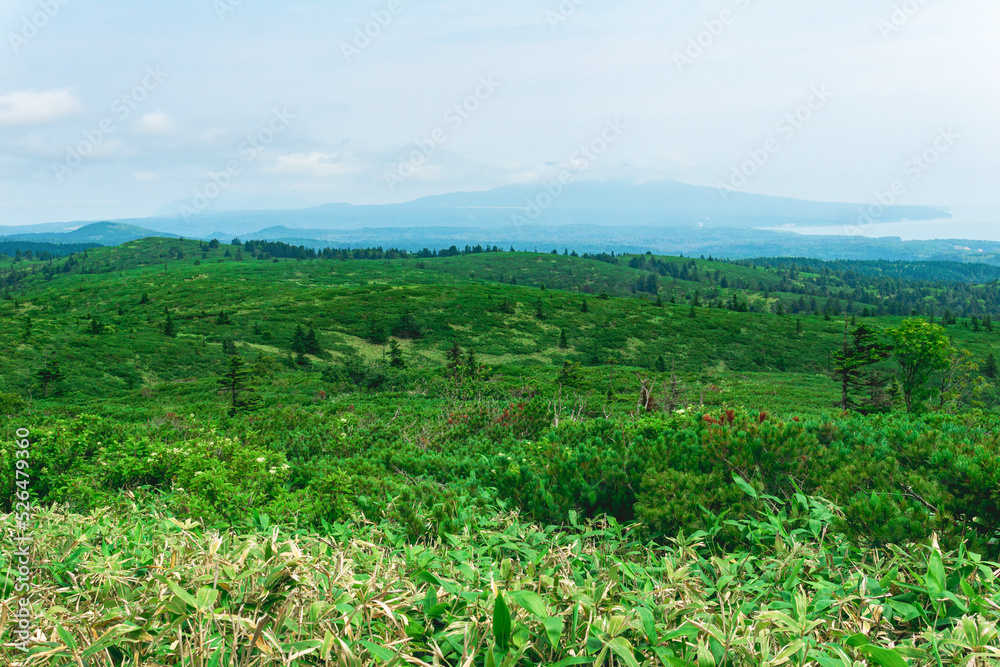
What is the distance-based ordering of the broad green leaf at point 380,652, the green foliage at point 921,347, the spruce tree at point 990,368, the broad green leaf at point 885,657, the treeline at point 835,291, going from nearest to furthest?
the broad green leaf at point 885,657
the broad green leaf at point 380,652
the green foliage at point 921,347
the spruce tree at point 990,368
the treeline at point 835,291

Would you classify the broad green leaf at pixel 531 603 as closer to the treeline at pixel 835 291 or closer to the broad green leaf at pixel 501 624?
the broad green leaf at pixel 501 624

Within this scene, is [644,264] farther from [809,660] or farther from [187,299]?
[809,660]

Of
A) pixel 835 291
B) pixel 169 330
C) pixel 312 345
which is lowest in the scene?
pixel 835 291

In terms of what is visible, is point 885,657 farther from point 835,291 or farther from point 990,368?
point 835,291

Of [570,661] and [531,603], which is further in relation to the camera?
[531,603]

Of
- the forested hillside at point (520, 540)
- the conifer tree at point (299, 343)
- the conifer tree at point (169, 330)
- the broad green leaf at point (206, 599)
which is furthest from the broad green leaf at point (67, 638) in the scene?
the conifer tree at point (169, 330)

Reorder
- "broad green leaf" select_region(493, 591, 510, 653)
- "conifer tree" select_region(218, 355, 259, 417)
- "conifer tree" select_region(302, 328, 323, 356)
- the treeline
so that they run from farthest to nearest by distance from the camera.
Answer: the treeline, "conifer tree" select_region(302, 328, 323, 356), "conifer tree" select_region(218, 355, 259, 417), "broad green leaf" select_region(493, 591, 510, 653)

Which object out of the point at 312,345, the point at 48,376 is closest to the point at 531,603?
the point at 48,376

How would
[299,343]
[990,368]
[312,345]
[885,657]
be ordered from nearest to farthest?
[885,657] < [312,345] < [299,343] < [990,368]

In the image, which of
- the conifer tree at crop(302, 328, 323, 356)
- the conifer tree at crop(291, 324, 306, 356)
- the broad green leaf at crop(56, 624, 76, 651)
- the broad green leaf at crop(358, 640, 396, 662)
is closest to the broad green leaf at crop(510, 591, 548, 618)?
the broad green leaf at crop(358, 640, 396, 662)

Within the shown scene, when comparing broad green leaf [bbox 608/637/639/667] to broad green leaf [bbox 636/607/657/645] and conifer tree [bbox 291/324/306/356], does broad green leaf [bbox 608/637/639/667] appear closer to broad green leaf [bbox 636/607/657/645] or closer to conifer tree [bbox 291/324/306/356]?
broad green leaf [bbox 636/607/657/645]

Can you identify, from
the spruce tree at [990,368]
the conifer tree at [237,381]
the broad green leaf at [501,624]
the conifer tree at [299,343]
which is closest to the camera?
the broad green leaf at [501,624]

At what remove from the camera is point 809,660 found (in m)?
1.99

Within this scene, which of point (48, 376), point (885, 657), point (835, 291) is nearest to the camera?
point (885, 657)
